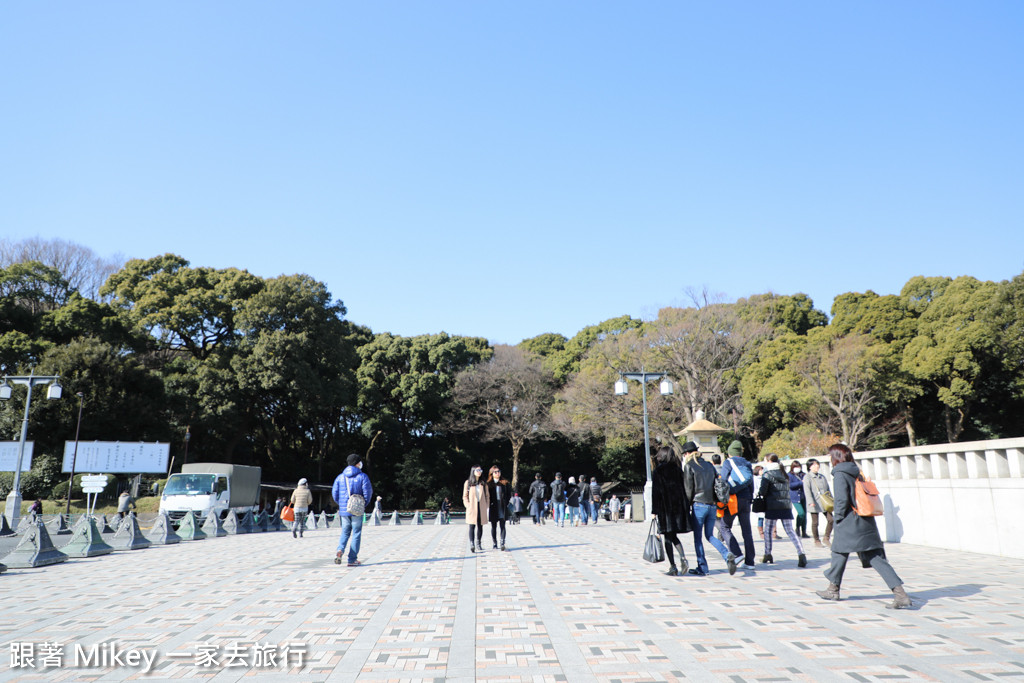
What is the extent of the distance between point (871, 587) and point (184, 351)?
39428 millimetres

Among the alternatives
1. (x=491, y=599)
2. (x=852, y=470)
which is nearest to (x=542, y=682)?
(x=491, y=599)

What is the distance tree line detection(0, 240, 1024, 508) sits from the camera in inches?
1192

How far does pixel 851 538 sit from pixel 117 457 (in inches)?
1222

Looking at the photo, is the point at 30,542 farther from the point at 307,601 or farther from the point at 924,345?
the point at 924,345

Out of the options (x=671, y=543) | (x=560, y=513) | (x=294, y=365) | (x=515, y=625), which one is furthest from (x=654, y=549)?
(x=294, y=365)

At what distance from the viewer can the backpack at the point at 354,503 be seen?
409 inches

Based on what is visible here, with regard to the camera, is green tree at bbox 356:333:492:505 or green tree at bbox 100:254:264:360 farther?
green tree at bbox 356:333:492:505

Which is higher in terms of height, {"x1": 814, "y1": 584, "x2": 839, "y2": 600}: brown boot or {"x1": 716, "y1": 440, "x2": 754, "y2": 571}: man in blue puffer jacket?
{"x1": 716, "y1": 440, "x2": 754, "y2": 571}: man in blue puffer jacket

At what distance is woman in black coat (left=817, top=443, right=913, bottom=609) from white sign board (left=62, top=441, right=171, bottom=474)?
3045cm

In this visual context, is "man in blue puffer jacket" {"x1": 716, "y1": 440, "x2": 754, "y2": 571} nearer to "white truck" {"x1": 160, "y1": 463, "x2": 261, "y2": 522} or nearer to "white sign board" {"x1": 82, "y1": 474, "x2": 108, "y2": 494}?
"white truck" {"x1": 160, "y1": 463, "x2": 261, "y2": 522}

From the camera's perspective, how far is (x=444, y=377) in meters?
40.9

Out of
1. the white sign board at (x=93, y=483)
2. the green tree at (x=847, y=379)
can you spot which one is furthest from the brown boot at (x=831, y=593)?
the green tree at (x=847, y=379)

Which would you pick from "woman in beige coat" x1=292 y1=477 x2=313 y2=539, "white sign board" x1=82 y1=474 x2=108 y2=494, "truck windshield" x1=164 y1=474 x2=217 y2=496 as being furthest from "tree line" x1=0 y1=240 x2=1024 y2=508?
"woman in beige coat" x1=292 y1=477 x2=313 y2=539

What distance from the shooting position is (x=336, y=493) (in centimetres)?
1079
